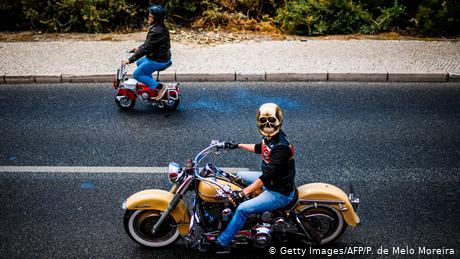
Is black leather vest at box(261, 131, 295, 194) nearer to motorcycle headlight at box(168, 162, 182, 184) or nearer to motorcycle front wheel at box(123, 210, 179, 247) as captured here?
motorcycle headlight at box(168, 162, 182, 184)

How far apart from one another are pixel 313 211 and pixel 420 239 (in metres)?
1.38

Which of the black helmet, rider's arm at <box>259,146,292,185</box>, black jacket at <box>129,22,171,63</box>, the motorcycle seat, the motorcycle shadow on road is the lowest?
the motorcycle shadow on road

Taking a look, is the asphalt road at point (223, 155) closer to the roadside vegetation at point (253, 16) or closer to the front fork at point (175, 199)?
the front fork at point (175, 199)

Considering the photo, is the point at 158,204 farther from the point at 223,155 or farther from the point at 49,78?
the point at 49,78

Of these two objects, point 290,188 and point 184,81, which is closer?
point 290,188

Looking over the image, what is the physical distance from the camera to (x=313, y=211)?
4965mm

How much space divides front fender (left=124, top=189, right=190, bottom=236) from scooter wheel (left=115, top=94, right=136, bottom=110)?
4.18 m

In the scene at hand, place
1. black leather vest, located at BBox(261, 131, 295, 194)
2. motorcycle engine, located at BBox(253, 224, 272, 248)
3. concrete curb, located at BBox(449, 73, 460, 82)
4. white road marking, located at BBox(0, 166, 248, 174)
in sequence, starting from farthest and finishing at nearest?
concrete curb, located at BBox(449, 73, 460, 82) → white road marking, located at BBox(0, 166, 248, 174) → motorcycle engine, located at BBox(253, 224, 272, 248) → black leather vest, located at BBox(261, 131, 295, 194)

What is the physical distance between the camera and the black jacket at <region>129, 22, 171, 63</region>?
8172 mm

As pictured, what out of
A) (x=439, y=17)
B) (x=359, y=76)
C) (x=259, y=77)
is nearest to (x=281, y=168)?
(x=259, y=77)

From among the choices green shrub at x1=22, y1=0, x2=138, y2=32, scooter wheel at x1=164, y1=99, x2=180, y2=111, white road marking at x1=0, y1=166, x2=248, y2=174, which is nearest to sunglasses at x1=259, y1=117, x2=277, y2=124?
white road marking at x1=0, y1=166, x2=248, y2=174

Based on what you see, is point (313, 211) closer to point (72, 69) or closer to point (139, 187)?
Answer: point (139, 187)

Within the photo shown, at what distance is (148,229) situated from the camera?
16.7 ft

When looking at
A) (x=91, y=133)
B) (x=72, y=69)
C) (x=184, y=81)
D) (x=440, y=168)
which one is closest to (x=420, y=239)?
(x=440, y=168)
